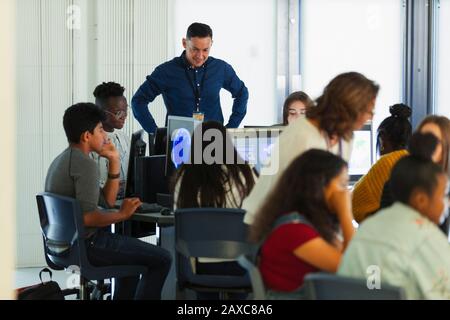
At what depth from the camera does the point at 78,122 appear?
4.16m

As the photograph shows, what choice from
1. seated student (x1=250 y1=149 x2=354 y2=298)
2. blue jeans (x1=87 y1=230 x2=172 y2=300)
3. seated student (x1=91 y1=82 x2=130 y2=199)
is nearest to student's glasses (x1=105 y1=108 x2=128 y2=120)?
seated student (x1=91 y1=82 x2=130 y2=199)

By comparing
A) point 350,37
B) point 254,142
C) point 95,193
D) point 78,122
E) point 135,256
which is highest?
point 350,37

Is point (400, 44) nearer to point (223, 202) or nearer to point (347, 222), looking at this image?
point (223, 202)

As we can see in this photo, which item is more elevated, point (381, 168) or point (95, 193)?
point (381, 168)

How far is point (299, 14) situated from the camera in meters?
7.26

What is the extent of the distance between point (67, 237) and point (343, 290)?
2031 millimetres

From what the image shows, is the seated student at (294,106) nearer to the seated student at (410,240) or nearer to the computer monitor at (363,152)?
the computer monitor at (363,152)

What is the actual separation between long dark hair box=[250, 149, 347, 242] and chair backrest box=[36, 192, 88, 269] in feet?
4.70

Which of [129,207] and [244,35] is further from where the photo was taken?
[244,35]

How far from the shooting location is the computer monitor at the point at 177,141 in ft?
14.8

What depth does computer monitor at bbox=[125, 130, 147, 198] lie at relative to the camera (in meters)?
4.56

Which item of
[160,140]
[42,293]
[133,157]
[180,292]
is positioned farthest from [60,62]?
[180,292]

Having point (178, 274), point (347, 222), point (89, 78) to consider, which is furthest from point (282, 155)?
point (89, 78)

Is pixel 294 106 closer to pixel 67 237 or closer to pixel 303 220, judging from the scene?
pixel 67 237
